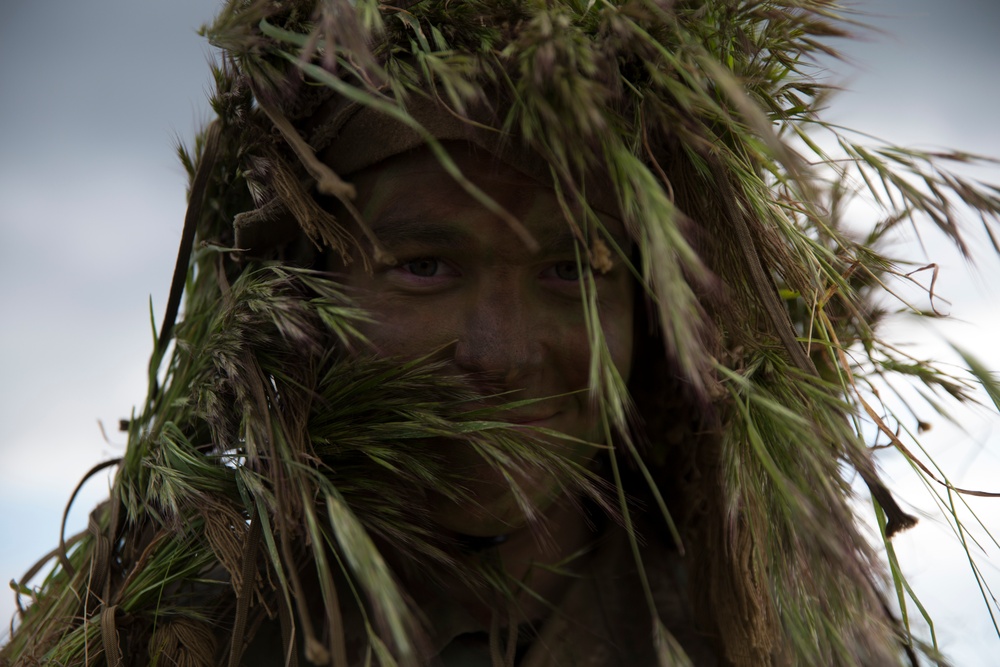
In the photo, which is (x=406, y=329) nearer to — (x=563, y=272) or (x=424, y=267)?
(x=424, y=267)

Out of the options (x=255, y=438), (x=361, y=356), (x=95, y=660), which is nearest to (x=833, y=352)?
(x=361, y=356)

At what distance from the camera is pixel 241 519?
116 cm

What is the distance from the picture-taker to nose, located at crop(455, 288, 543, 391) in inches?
47.0

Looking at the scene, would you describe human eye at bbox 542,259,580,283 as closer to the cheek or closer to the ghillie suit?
the ghillie suit

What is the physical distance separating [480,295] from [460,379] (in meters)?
0.13

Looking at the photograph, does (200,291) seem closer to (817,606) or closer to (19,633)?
(19,633)

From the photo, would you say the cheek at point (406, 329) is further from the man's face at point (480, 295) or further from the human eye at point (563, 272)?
the human eye at point (563, 272)

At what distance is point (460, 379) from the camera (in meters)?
1.17

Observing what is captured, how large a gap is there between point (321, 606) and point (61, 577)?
465 millimetres

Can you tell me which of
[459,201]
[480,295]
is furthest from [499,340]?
[459,201]

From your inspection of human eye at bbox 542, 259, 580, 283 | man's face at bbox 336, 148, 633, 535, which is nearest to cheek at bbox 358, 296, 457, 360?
man's face at bbox 336, 148, 633, 535

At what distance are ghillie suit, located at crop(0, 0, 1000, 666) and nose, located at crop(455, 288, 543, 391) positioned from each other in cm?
5

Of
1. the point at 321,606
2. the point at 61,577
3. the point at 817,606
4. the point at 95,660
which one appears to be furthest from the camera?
the point at 61,577

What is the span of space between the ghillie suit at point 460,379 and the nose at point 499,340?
0.05 metres
